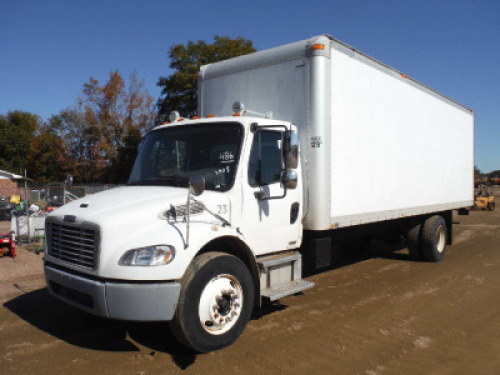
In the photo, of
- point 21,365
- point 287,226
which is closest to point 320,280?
point 287,226

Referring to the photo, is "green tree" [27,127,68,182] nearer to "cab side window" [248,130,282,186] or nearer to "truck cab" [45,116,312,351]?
"truck cab" [45,116,312,351]

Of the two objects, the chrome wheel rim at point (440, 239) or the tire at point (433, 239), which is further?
the chrome wheel rim at point (440, 239)

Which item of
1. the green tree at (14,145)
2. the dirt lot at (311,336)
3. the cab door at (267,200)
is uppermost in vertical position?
the green tree at (14,145)

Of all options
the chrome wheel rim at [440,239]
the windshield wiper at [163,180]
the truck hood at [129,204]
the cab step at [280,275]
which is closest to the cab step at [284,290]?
the cab step at [280,275]

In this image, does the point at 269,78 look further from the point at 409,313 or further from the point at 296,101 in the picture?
the point at 409,313

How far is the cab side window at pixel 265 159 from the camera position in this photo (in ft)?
16.1

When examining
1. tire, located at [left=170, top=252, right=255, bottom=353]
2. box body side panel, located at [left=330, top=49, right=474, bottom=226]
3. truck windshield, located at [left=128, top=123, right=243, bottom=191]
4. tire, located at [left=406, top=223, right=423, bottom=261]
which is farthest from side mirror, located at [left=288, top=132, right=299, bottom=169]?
tire, located at [left=406, top=223, right=423, bottom=261]

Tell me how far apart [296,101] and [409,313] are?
3271 millimetres

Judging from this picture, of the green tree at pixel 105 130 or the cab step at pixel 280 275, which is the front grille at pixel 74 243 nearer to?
the cab step at pixel 280 275

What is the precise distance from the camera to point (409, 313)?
563 cm

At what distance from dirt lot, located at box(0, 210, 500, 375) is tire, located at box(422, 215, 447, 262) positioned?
1.75m

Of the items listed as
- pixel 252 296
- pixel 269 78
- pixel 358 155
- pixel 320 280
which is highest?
pixel 269 78

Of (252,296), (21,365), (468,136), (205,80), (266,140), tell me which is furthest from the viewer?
(468,136)

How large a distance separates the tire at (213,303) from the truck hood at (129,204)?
63 cm
